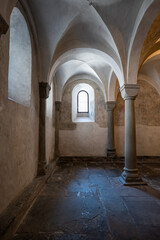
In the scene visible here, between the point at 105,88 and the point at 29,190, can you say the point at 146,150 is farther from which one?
the point at 29,190

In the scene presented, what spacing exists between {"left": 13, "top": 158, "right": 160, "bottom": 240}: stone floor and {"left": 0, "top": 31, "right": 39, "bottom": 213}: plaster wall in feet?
1.84

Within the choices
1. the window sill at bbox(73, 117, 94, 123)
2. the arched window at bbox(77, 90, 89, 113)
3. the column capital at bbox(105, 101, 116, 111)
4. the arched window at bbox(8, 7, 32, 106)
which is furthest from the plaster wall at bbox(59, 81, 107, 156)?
the arched window at bbox(8, 7, 32, 106)

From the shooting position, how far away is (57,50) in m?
4.93

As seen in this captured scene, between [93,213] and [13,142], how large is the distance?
1958mm

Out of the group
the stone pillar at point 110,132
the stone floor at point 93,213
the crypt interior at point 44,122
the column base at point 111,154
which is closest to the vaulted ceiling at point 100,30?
the crypt interior at point 44,122

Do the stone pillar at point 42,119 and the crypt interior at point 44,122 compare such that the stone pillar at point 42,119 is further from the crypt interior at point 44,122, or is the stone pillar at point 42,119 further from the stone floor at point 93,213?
the stone floor at point 93,213

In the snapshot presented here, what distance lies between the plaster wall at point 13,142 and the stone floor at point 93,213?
0.56 metres

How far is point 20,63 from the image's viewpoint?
3.79 meters

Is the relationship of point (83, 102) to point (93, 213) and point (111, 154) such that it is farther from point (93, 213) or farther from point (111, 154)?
point (93, 213)

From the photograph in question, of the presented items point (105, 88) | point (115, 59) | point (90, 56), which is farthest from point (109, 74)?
point (115, 59)

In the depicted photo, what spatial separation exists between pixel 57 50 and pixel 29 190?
4055 millimetres

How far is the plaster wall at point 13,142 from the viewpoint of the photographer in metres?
2.44

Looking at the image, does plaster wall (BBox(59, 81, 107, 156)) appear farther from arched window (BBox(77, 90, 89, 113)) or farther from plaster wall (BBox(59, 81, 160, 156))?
arched window (BBox(77, 90, 89, 113))

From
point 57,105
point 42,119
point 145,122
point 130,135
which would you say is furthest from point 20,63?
point 145,122
